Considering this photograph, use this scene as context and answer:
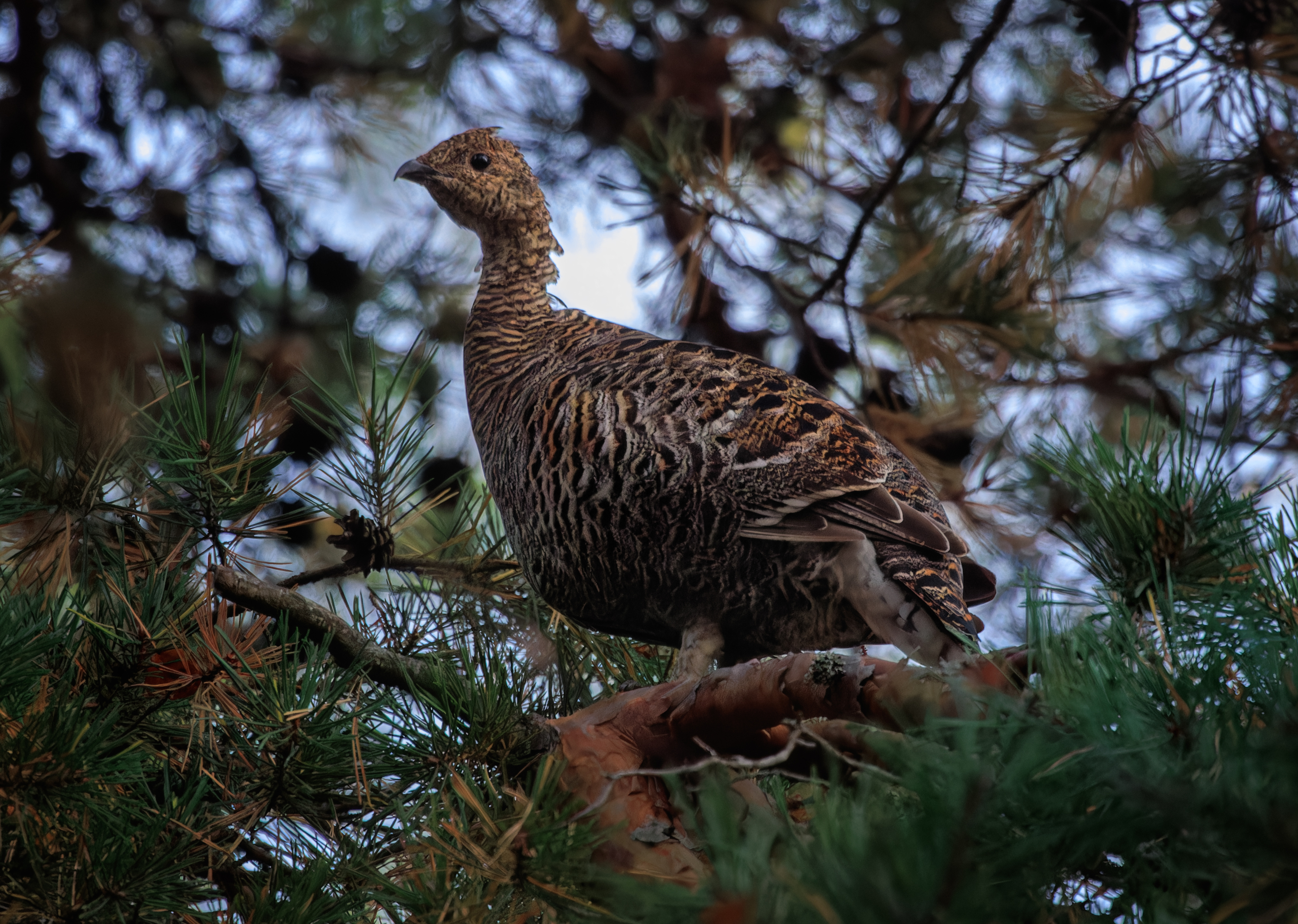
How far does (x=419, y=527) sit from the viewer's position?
10.3 feet

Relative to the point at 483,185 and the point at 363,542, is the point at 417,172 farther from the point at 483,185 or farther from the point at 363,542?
the point at 363,542

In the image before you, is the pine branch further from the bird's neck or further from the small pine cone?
the bird's neck

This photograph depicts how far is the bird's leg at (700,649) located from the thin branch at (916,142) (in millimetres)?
1302

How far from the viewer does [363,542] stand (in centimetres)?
235

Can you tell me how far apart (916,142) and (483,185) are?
1388 mm

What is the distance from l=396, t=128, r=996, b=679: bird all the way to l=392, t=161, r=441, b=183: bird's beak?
3.12 feet

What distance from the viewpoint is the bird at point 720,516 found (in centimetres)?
257

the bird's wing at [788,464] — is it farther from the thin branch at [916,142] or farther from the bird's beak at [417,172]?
the bird's beak at [417,172]

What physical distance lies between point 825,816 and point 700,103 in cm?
461

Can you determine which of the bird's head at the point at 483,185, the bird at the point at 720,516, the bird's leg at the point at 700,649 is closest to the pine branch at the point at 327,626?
the bird at the point at 720,516

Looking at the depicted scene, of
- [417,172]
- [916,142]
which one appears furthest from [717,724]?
[417,172]

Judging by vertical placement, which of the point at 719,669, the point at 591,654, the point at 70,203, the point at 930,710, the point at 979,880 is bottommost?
the point at 979,880

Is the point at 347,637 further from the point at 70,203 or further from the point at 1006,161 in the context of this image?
the point at 70,203

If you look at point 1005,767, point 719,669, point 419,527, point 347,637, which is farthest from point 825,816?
point 419,527
